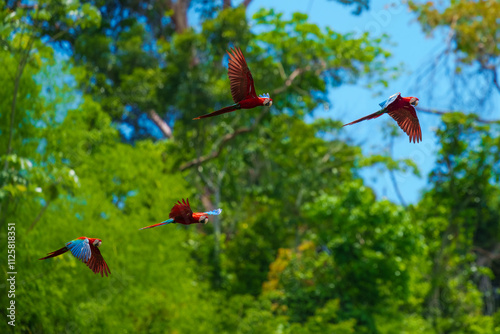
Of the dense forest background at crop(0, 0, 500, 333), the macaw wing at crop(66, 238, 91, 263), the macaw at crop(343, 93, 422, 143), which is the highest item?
the dense forest background at crop(0, 0, 500, 333)

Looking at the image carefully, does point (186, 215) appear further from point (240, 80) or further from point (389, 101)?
point (389, 101)

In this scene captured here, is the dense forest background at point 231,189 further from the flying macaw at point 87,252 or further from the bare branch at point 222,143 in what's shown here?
the flying macaw at point 87,252

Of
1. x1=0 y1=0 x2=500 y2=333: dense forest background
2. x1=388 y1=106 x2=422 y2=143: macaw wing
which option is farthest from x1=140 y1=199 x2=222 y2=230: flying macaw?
x1=0 y1=0 x2=500 y2=333: dense forest background

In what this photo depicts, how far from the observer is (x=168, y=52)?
14.6m

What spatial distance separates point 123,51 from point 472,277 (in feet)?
37.5

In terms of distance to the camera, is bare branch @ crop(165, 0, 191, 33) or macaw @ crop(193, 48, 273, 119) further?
bare branch @ crop(165, 0, 191, 33)

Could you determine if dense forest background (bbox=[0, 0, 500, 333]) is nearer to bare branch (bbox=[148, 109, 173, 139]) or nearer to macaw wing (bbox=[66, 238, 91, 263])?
bare branch (bbox=[148, 109, 173, 139])

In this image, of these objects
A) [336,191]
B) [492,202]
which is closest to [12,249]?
[336,191]

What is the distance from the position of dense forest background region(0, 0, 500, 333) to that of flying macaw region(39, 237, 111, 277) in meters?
4.75

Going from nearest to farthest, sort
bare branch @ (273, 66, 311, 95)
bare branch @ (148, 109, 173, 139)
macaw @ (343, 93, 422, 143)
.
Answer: macaw @ (343, 93, 422, 143) → bare branch @ (273, 66, 311, 95) → bare branch @ (148, 109, 173, 139)

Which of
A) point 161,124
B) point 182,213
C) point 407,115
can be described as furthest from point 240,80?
point 161,124

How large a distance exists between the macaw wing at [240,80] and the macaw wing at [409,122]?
1.99 ft

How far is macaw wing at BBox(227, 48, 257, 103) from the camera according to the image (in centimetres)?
245

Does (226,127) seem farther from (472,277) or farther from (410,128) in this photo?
(410,128)
